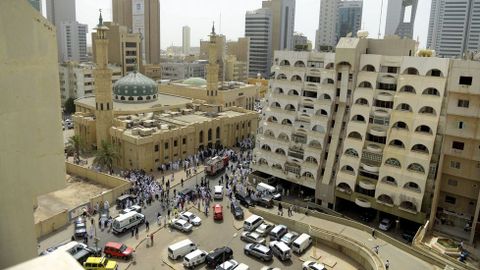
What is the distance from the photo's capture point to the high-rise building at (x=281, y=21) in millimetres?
153000

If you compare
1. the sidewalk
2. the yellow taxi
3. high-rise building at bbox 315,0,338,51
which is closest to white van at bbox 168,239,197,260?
the yellow taxi

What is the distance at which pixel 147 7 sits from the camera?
117 meters

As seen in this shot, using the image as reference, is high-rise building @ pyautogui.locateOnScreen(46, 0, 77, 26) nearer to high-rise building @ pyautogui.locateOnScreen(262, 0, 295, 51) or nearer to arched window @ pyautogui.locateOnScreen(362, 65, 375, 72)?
high-rise building @ pyautogui.locateOnScreen(262, 0, 295, 51)

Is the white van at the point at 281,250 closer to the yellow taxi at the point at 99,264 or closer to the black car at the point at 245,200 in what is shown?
the black car at the point at 245,200

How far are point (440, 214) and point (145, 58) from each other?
348 feet

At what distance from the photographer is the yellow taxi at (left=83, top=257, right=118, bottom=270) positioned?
25.6 metres

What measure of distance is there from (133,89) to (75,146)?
14413mm

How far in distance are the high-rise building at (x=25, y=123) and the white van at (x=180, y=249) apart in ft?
76.7

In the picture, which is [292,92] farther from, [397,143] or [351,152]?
[397,143]

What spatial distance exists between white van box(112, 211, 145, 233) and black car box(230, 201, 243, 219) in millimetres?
7564

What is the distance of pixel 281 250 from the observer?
1136 inches

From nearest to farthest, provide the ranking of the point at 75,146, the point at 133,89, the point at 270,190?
the point at 270,190 < the point at 75,146 < the point at 133,89

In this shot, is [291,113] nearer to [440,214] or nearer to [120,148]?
[440,214]

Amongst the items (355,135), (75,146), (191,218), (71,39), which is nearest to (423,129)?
(355,135)
